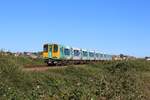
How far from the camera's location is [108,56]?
8894 centimetres

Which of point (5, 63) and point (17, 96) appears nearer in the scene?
point (17, 96)

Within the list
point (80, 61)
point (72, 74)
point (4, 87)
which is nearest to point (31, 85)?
point (4, 87)

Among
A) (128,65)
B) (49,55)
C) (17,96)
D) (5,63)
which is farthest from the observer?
(49,55)

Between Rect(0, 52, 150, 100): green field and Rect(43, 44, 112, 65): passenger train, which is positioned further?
Rect(43, 44, 112, 65): passenger train

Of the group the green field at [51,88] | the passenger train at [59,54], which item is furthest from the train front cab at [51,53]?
the green field at [51,88]

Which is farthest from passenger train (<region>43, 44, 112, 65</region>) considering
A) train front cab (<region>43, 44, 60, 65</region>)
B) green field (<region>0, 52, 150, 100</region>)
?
green field (<region>0, 52, 150, 100</region>)

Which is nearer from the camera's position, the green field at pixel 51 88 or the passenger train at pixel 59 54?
the green field at pixel 51 88

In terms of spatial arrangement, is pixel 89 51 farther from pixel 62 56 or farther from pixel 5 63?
pixel 5 63

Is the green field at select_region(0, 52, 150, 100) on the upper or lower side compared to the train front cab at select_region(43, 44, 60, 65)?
lower

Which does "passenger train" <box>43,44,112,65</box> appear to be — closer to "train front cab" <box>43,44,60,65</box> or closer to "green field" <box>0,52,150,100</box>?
"train front cab" <box>43,44,60,65</box>

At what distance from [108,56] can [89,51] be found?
19.8m

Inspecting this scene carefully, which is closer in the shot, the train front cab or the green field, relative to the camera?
the green field

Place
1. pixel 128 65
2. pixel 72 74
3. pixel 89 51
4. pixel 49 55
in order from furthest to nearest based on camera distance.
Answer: pixel 89 51 < pixel 49 55 < pixel 128 65 < pixel 72 74

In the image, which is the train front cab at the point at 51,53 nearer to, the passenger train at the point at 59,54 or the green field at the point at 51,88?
the passenger train at the point at 59,54
